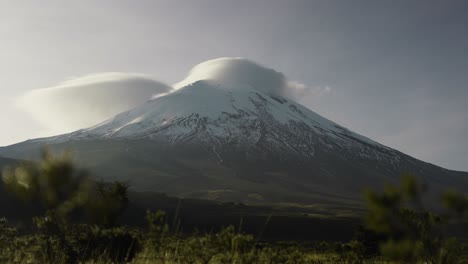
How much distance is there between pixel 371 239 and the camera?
3109 centimetres

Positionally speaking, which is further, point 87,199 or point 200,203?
point 200,203

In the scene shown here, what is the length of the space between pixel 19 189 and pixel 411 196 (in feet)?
20.8

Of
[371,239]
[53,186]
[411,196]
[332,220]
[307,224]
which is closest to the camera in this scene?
[411,196]

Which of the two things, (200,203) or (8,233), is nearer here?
(8,233)

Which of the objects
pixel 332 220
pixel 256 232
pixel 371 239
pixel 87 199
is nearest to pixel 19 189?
pixel 87 199

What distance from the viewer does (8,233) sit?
18312 millimetres

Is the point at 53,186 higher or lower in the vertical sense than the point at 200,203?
higher

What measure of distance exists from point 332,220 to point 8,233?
7094 centimetres

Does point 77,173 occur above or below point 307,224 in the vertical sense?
above

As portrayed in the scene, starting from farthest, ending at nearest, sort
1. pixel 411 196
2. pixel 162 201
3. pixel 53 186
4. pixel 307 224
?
pixel 162 201
pixel 307 224
pixel 53 186
pixel 411 196

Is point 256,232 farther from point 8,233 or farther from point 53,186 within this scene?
point 53,186

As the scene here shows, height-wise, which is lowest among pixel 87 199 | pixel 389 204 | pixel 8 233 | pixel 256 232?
pixel 256 232

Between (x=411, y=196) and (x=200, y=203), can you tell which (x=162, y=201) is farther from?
(x=411, y=196)

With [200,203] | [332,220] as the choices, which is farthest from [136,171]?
[332,220]
